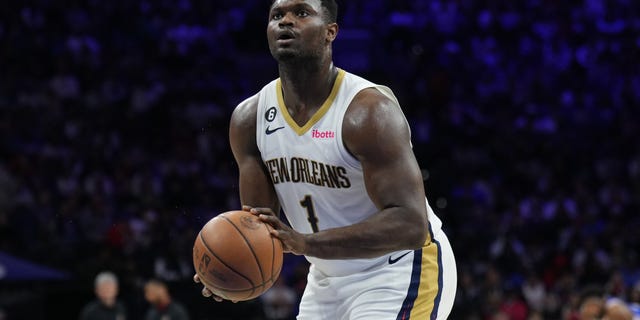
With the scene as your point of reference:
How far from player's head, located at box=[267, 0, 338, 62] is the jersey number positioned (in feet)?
2.17

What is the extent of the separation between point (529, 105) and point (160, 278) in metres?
7.52

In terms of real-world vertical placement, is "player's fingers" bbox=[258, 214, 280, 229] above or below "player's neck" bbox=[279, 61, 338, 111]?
below

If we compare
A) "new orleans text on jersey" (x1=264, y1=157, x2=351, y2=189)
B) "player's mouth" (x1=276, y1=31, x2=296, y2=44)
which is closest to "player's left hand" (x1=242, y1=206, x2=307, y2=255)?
"new orleans text on jersey" (x1=264, y1=157, x2=351, y2=189)

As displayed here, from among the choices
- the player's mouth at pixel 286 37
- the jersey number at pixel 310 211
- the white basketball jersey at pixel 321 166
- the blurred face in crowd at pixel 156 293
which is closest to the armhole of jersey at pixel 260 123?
the white basketball jersey at pixel 321 166

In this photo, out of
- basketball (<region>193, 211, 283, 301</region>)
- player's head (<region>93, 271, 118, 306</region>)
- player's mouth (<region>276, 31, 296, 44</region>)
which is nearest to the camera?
basketball (<region>193, 211, 283, 301</region>)

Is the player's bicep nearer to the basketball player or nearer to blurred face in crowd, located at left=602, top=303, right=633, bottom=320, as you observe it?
the basketball player

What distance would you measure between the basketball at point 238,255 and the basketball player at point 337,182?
0.25 feet

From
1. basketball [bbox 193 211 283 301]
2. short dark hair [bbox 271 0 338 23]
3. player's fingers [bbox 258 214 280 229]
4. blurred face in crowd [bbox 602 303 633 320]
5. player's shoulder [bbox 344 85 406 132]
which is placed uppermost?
short dark hair [bbox 271 0 338 23]

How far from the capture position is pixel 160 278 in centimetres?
1124

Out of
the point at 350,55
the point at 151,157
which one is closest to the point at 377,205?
the point at 151,157

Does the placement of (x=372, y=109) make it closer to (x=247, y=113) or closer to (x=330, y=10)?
(x=330, y=10)

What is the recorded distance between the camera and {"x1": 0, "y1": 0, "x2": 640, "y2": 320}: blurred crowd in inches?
475

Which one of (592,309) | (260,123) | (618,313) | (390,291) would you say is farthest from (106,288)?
(390,291)

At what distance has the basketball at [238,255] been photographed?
3.88 m
